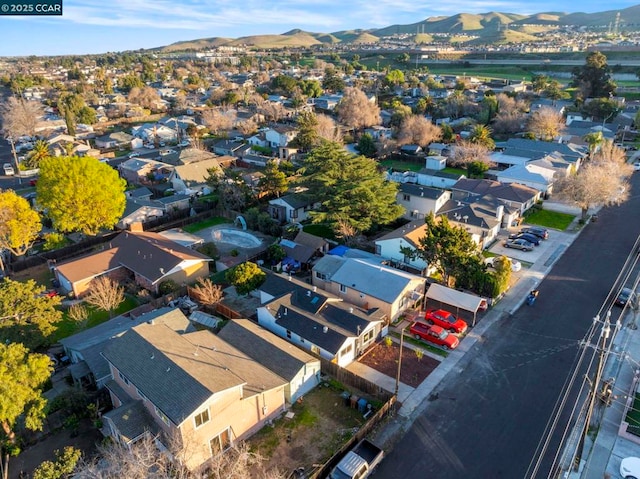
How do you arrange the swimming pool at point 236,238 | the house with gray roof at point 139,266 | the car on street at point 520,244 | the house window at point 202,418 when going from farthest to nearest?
1. the swimming pool at point 236,238
2. the car on street at point 520,244
3. the house with gray roof at point 139,266
4. the house window at point 202,418

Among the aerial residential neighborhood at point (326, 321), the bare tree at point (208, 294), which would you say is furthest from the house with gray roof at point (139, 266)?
the bare tree at point (208, 294)

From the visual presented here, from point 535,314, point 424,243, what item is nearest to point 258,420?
point 424,243

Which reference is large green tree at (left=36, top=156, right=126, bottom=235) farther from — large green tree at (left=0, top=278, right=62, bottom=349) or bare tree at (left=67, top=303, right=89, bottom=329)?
large green tree at (left=0, top=278, right=62, bottom=349)

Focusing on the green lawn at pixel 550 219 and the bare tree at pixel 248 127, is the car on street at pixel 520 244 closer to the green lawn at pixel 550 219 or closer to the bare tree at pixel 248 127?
the green lawn at pixel 550 219

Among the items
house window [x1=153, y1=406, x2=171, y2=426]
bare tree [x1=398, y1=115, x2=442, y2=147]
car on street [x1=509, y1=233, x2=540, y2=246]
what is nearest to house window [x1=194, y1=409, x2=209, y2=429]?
house window [x1=153, y1=406, x2=171, y2=426]

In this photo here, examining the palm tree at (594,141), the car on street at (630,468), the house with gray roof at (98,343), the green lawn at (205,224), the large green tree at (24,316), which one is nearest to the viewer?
the car on street at (630,468)

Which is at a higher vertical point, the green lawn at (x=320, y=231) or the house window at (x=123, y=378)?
the green lawn at (x=320, y=231)
